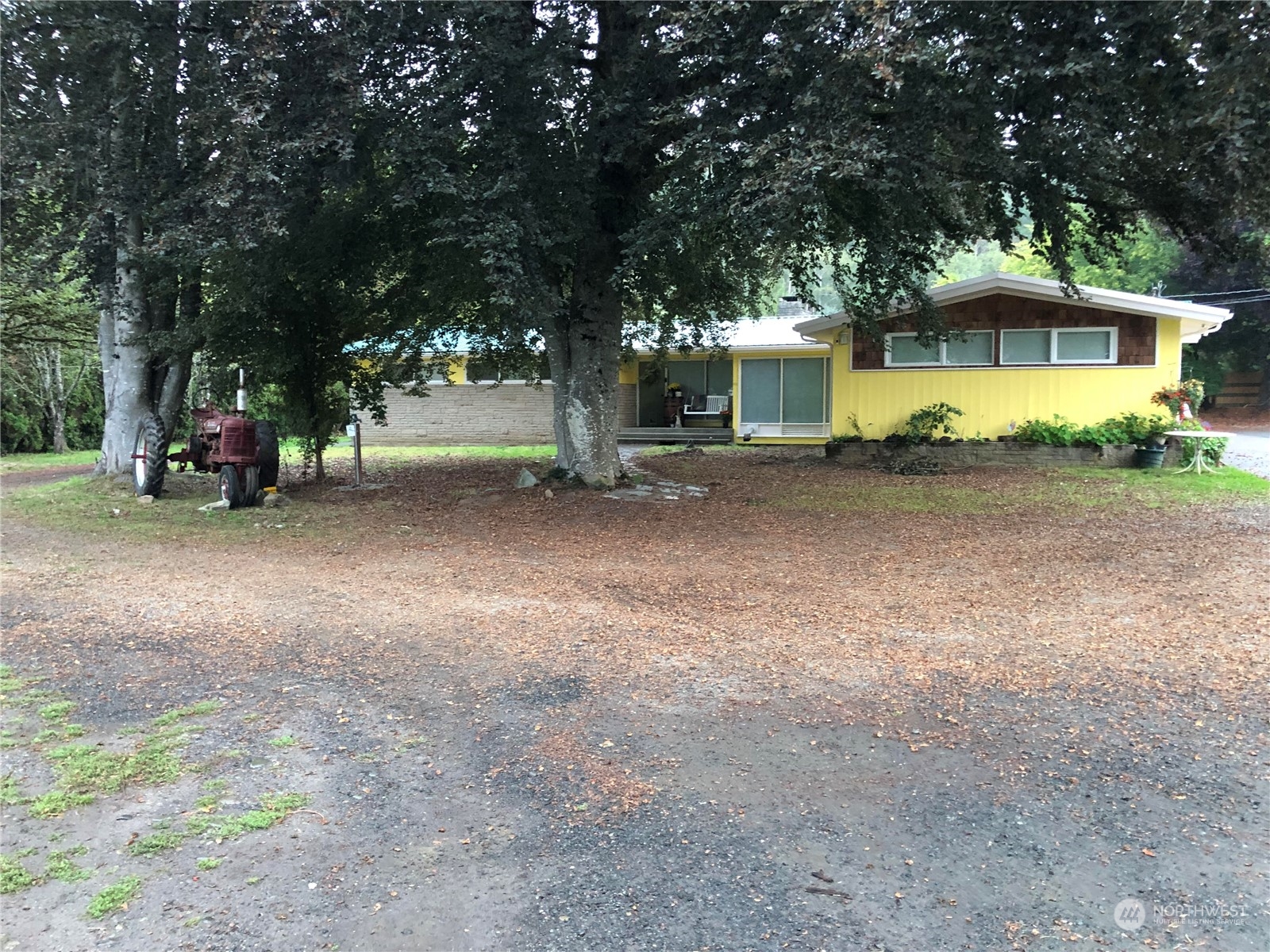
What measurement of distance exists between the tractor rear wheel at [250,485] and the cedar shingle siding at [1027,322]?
10493 mm

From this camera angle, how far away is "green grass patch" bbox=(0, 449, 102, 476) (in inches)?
752

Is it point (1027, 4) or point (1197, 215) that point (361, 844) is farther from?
point (1197, 215)

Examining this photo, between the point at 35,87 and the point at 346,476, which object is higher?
the point at 35,87

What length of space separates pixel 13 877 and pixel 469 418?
2341cm

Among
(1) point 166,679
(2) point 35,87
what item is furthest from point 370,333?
(1) point 166,679

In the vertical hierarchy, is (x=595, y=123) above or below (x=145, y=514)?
above

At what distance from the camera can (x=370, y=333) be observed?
14.0m

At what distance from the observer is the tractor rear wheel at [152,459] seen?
12.2 meters

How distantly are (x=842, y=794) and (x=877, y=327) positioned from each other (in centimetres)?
1274

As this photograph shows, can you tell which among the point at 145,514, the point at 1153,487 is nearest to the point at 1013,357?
the point at 1153,487

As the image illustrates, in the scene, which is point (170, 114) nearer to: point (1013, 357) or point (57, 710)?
point (57, 710)

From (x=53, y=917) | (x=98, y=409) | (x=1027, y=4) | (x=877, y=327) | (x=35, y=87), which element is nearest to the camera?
(x=53, y=917)

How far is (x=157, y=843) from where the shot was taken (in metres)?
3.11

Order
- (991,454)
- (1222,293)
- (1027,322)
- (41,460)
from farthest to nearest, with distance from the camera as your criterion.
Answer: (1222,293)
(41,460)
(1027,322)
(991,454)
